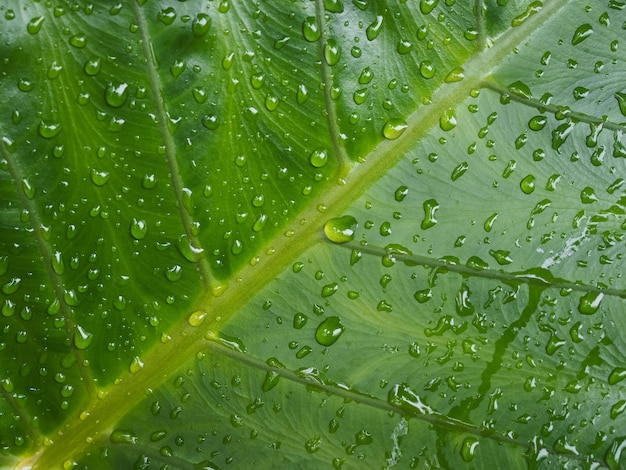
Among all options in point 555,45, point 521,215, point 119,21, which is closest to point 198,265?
point 119,21

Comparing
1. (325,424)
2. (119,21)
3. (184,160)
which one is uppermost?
(119,21)

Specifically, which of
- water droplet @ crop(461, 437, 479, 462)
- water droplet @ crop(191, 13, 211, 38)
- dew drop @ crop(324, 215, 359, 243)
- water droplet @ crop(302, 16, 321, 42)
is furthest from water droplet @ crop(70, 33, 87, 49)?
water droplet @ crop(461, 437, 479, 462)

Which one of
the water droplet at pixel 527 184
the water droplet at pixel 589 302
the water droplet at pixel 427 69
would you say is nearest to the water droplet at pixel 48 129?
the water droplet at pixel 427 69

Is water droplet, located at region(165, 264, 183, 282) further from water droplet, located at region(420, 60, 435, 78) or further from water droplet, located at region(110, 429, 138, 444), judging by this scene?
water droplet, located at region(420, 60, 435, 78)

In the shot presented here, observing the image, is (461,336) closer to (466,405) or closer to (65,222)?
(466,405)

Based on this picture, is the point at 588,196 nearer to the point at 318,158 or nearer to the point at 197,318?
the point at 318,158

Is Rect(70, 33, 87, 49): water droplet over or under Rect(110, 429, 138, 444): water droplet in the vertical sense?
over

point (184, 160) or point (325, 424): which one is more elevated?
point (184, 160)
